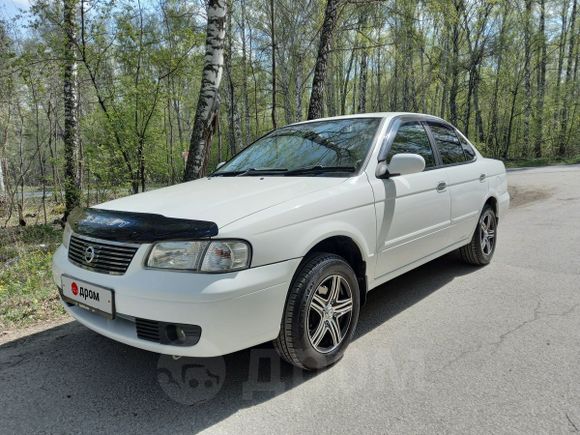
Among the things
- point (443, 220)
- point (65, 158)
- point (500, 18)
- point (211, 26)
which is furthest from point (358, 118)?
point (500, 18)

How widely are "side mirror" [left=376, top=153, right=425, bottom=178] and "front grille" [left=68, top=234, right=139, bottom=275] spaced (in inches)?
75.7

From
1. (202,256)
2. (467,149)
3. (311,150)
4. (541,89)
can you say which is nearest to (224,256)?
(202,256)

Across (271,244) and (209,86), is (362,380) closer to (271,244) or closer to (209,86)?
(271,244)

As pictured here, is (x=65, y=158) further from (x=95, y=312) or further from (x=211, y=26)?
(x=95, y=312)

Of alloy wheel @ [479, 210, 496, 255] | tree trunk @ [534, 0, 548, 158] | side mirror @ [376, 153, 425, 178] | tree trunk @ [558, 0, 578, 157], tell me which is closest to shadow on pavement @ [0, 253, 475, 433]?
side mirror @ [376, 153, 425, 178]

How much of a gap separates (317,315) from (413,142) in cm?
203

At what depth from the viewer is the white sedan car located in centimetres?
224

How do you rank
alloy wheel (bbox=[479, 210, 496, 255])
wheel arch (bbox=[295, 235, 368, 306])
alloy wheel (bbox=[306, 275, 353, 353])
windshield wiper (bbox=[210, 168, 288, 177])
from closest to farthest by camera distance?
1. alloy wheel (bbox=[306, 275, 353, 353])
2. wheel arch (bbox=[295, 235, 368, 306])
3. windshield wiper (bbox=[210, 168, 288, 177])
4. alloy wheel (bbox=[479, 210, 496, 255])

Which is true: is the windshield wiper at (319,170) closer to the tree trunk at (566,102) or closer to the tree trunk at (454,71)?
the tree trunk at (454,71)

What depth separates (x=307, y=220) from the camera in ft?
8.55

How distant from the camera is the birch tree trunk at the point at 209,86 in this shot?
7422 mm

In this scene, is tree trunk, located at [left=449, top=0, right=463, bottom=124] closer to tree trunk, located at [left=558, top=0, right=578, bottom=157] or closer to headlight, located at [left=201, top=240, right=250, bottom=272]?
tree trunk, located at [left=558, top=0, right=578, bottom=157]

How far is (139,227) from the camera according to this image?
93.4 inches

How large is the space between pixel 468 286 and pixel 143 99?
650 centimetres
